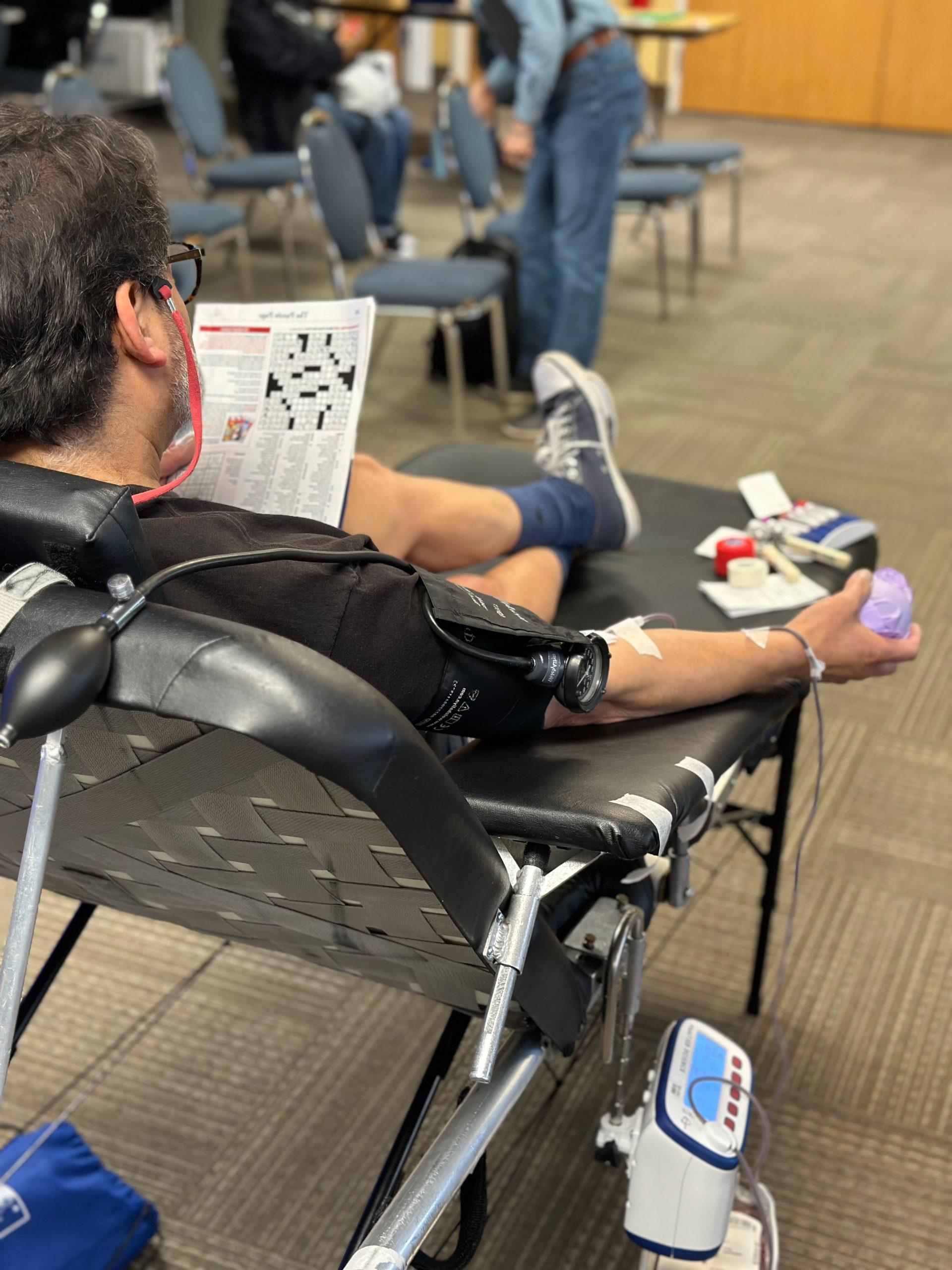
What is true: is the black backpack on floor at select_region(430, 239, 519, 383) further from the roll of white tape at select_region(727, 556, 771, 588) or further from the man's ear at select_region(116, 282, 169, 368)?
the man's ear at select_region(116, 282, 169, 368)

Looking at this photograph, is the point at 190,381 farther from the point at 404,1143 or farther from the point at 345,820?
the point at 404,1143

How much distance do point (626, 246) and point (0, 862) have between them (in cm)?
476

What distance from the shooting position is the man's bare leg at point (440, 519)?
152 centimetres

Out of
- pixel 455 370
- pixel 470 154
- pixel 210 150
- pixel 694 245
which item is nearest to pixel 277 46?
pixel 210 150

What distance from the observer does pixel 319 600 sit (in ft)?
2.85

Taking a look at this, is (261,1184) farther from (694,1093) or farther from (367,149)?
(367,149)

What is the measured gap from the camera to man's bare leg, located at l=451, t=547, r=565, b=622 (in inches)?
56.3

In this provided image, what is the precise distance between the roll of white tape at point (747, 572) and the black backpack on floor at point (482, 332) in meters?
2.34

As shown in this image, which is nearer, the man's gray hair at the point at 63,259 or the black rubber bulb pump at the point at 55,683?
the black rubber bulb pump at the point at 55,683

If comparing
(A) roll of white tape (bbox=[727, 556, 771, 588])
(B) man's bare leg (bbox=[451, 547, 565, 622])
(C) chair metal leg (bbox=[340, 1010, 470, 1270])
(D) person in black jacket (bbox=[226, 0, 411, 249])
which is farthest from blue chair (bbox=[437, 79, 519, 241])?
(C) chair metal leg (bbox=[340, 1010, 470, 1270])

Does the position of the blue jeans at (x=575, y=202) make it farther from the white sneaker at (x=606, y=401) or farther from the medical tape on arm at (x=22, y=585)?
the medical tape on arm at (x=22, y=585)

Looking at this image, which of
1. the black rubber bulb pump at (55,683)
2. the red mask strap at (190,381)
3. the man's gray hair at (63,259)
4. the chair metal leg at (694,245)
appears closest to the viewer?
the black rubber bulb pump at (55,683)

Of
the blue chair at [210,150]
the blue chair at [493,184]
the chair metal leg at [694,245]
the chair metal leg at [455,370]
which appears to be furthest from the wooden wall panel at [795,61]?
the chair metal leg at [455,370]

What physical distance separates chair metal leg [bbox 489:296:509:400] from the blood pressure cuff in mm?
2565
